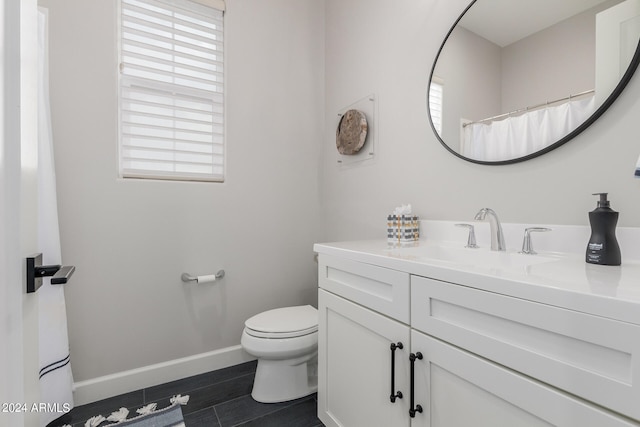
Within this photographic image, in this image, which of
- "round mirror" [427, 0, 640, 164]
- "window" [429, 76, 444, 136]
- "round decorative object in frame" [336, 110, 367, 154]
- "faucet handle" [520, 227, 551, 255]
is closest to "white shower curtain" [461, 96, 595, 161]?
"round mirror" [427, 0, 640, 164]

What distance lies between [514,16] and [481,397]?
137 centimetres

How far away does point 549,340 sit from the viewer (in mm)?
619

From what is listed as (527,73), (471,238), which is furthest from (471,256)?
(527,73)

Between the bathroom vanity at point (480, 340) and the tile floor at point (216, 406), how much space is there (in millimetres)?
291

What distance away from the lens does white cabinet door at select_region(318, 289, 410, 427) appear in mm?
984

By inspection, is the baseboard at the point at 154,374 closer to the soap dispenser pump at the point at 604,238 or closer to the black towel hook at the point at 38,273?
the black towel hook at the point at 38,273

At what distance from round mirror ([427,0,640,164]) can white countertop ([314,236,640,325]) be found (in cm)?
47

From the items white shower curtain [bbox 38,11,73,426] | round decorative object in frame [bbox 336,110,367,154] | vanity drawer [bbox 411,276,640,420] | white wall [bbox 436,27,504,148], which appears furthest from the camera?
round decorative object in frame [bbox 336,110,367,154]

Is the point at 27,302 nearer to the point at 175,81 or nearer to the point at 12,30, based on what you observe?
the point at 12,30

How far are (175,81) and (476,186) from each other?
1.81m

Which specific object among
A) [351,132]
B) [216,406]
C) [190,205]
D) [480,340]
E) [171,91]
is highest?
[171,91]

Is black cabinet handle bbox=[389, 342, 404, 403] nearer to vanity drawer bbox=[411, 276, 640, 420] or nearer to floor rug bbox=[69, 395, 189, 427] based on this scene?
vanity drawer bbox=[411, 276, 640, 420]

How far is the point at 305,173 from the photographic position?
231 cm

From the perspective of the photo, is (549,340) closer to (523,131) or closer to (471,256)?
(471,256)
